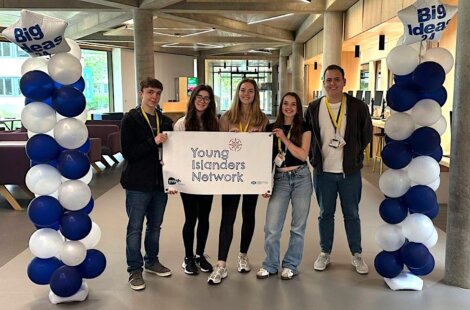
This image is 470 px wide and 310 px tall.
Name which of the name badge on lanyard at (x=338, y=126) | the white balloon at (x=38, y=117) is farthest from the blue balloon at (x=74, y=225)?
the name badge on lanyard at (x=338, y=126)

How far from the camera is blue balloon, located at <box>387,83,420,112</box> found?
324 centimetres

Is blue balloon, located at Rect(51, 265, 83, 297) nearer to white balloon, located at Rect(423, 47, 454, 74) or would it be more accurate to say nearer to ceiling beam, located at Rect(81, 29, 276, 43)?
white balloon, located at Rect(423, 47, 454, 74)

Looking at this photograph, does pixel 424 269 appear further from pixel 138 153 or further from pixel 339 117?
pixel 138 153

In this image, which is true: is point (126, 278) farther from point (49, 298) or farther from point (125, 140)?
point (125, 140)

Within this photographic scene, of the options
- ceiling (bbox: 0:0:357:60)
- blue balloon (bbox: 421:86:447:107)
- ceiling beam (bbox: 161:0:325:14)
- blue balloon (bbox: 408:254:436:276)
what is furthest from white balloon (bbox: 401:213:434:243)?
ceiling beam (bbox: 161:0:325:14)

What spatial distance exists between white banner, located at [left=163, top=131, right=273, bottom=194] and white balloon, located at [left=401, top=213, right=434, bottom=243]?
108 cm

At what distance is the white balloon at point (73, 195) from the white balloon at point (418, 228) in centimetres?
234

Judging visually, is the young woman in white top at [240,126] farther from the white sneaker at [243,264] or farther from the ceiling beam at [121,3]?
the ceiling beam at [121,3]

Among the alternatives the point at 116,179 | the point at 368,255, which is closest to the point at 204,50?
the point at 116,179

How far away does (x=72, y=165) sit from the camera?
3.03m

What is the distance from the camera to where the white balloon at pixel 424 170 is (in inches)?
127

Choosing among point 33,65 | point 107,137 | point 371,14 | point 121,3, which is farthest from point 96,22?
point 33,65

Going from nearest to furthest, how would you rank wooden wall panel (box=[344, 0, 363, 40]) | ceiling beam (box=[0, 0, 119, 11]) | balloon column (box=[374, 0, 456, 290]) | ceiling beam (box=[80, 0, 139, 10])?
balloon column (box=[374, 0, 456, 290]), wooden wall panel (box=[344, 0, 363, 40]), ceiling beam (box=[80, 0, 139, 10]), ceiling beam (box=[0, 0, 119, 11])

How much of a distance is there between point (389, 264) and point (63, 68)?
2724 mm
